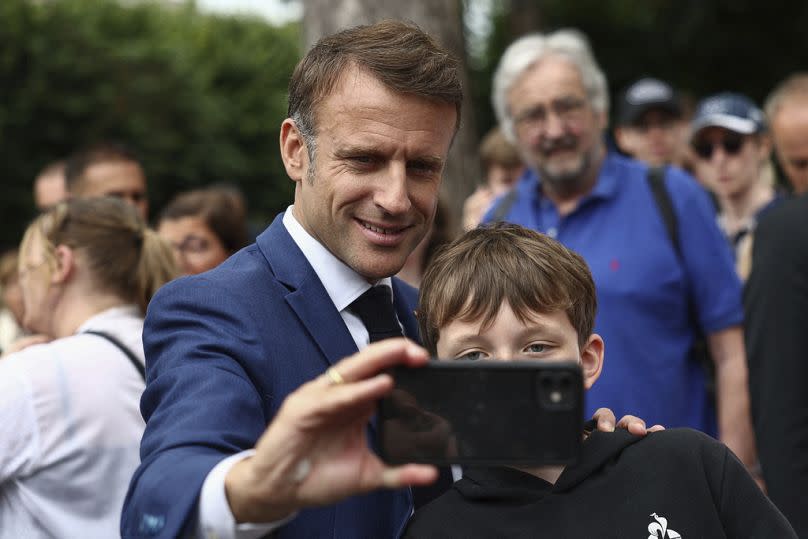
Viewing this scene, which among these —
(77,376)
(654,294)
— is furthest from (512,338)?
(654,294)

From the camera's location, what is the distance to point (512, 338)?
2.46m

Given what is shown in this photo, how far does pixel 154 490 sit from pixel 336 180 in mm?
943

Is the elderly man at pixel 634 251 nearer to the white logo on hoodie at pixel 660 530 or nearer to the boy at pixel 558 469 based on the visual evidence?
the boy at pixel 558 469

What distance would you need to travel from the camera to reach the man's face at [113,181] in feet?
19.9

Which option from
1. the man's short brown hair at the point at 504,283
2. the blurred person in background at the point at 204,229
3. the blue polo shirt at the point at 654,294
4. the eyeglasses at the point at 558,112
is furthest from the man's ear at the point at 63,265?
the eyeglasses at the point at 558,112

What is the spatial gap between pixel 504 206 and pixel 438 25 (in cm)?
234

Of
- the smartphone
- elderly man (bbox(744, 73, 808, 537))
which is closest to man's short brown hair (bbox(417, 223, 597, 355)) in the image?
the smartphone

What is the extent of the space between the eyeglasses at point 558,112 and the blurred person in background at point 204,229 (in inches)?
64.2

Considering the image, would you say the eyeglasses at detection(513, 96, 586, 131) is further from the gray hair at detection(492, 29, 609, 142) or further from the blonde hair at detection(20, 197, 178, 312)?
the blonde hair at detection(20, 197, 178, 312)

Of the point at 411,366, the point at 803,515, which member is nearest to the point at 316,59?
the point at 411,366

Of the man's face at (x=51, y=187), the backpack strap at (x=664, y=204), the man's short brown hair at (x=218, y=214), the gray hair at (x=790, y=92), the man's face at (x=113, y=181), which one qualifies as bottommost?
the man's face at (x=51, y=187)

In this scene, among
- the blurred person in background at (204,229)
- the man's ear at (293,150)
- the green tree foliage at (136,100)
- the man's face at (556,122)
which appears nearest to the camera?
the man's ear at (293,150)

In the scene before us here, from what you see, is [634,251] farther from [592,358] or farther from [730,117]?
[730,117]

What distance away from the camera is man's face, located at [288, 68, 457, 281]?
2566 millimetres
